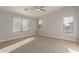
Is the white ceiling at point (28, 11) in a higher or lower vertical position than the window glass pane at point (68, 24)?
higher

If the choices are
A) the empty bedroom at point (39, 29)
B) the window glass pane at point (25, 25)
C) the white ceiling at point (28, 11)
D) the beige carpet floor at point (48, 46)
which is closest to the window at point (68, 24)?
the empty bedroom at point (39, 29)

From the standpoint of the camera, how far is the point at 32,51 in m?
2.14

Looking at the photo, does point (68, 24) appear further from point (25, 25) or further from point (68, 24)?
point (25, 25)

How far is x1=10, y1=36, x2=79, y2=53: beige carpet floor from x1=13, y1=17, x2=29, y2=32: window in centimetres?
43

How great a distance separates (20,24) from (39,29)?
0.54 meters

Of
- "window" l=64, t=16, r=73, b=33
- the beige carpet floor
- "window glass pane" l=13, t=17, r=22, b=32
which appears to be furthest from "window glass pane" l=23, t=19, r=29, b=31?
"window" l=64, t=16, r=73, b=33

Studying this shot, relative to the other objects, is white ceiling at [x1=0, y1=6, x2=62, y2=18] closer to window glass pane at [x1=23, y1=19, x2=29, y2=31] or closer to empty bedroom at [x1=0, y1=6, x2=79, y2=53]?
empty bedroom at [x1=0, y1=6, x2=79, y2=53]

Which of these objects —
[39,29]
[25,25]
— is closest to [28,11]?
[25,25]

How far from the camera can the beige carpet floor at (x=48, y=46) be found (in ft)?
7.04

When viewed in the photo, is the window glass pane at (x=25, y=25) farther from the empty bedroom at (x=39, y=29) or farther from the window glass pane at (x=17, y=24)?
the window glass pane at (x=17, y=24)

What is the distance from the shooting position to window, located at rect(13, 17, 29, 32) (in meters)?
2.24

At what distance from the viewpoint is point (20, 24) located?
227 centimetres
